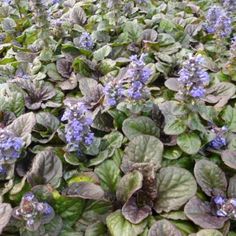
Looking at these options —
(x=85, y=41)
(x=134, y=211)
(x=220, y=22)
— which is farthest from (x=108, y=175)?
(x=220, y=22)

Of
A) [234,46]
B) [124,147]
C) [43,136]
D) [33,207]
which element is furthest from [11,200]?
[234,46]

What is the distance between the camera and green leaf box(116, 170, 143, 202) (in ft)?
9.01

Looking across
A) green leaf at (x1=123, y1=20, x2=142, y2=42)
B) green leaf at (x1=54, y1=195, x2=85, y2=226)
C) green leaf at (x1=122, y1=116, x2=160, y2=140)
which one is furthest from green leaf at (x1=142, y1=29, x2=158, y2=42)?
green leaf at (x1=54, y1=195, x2=85, y2=226)

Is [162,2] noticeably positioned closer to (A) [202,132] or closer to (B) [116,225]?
(A) [202,132]

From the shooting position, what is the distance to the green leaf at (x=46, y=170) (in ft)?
9.27

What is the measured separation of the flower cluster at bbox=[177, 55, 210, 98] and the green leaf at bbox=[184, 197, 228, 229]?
0.79 meters

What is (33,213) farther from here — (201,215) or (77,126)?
(201,215)

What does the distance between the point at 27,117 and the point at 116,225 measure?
47.5 inches

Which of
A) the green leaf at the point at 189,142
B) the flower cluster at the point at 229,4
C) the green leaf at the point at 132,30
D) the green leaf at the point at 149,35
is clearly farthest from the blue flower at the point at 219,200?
the flower cluster at the point at 229,4

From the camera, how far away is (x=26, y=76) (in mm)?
3980

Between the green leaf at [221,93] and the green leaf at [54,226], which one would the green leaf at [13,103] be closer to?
the green leaf at [54,226]

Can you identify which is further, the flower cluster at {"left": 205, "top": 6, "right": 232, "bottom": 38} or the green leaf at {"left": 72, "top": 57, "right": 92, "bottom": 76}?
the flower cluster at {"left": 205, "top": 6, "right": 232, "bottom": 38}

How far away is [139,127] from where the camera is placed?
3.20m

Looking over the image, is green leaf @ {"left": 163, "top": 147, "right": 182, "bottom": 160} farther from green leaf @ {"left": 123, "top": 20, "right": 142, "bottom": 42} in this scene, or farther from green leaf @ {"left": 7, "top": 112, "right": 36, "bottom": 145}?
green leaf @ {"left": 123, "top": 20, "right": 142, "bottom": 42}
